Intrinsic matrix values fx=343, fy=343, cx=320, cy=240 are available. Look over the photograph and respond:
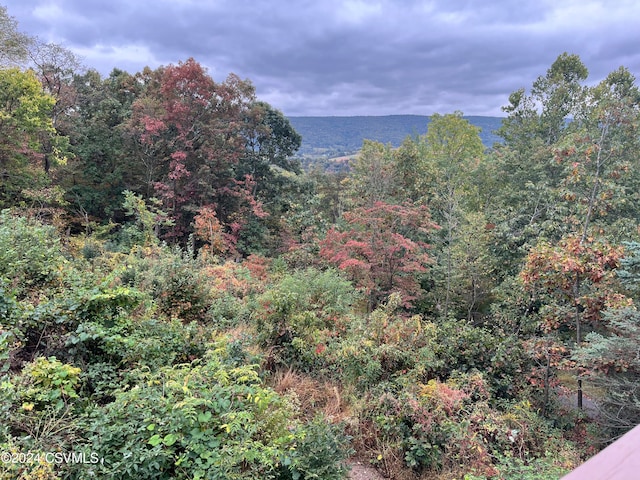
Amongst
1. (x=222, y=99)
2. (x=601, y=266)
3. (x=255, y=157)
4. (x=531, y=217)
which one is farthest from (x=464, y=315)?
(x=222, y=99)

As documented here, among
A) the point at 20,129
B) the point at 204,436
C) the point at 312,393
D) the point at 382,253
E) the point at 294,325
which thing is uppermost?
the point at 20,129

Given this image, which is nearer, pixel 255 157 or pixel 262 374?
pixel 262 374

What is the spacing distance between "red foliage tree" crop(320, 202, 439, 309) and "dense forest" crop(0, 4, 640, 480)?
9 cm

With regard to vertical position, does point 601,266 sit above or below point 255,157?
below

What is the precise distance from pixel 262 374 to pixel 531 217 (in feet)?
32.1

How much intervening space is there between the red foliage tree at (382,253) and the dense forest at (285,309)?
93mm

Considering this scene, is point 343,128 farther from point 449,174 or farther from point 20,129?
point 20,129

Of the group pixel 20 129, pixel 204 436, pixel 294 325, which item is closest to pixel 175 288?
pixel 294 325

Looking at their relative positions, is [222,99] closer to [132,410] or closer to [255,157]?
[255,157]

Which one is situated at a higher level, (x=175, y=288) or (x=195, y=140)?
(x=195, y=140)

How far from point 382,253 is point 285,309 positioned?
5485 millimetres

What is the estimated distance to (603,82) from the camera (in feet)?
45.8

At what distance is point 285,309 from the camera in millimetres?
5453

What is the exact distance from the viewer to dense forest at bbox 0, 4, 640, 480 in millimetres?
2682
